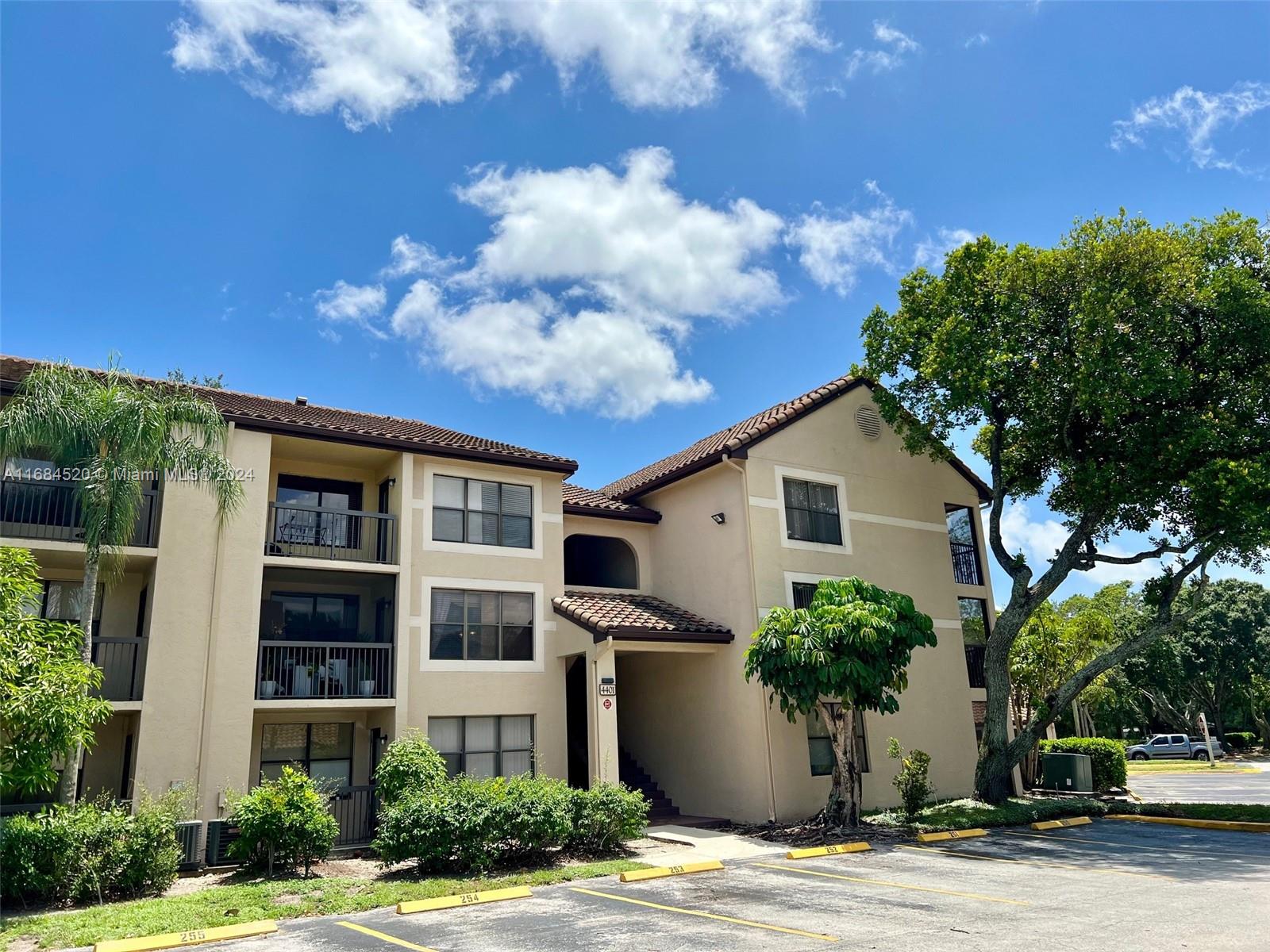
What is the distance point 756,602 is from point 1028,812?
749 cm

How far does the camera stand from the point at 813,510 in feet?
72.4

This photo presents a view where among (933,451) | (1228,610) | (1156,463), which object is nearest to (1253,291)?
(1156,463)

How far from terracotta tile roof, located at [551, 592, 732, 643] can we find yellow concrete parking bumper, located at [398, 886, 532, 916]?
21.6 ft

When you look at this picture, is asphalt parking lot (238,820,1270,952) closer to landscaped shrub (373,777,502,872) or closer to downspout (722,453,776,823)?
landscaped shrub (373,777,502,872)

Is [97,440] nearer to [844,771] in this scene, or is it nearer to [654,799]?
[654,799]

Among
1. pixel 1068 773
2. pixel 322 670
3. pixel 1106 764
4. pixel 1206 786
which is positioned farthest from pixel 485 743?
pixel 1206 786

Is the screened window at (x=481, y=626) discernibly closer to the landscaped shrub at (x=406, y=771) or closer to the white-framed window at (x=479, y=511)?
the white-framed window at (x=479, y=511)

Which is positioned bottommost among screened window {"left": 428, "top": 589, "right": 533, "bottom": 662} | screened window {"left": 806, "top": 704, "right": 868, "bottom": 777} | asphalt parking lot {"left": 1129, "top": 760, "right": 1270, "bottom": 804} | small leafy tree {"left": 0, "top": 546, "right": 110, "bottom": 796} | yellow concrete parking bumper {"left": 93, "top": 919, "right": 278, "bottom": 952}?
asphalt parking lot {"left": 1129, "top": 760, "right": 1270, "bottom": 804}

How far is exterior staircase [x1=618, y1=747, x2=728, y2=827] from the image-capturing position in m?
19.5

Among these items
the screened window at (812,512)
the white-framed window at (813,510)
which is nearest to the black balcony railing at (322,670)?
the white-framed window at (813,510)

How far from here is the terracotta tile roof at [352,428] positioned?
1777 cm

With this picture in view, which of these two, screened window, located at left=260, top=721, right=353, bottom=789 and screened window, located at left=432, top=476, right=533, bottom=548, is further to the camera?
screened window, located at left=432, top=476, right=533, bottom=548

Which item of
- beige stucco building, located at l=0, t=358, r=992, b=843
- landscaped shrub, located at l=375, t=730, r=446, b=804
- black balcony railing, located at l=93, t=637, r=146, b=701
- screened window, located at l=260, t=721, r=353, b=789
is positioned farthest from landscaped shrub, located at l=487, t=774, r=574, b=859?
black balcony railing, located at l=93, t=637, r=146, b=701

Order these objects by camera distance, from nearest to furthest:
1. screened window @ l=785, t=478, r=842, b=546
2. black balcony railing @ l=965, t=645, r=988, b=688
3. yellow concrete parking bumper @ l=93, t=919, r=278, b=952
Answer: yellow concrete parking bumper @ l=93, t=919, r=278, b=952 < screened window @ l=785, t=478, r=842, b=546 < black balcony railing @ l=965, t=645, r=988, b=688
